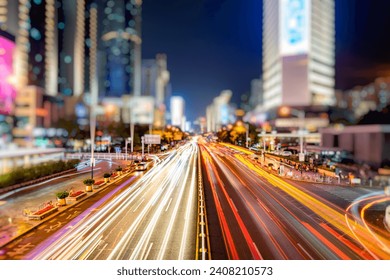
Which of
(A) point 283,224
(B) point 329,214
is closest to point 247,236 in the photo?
(A) point 283,224

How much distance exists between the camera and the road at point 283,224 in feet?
20.6

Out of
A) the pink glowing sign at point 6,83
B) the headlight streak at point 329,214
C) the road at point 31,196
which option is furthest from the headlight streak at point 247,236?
the pink glowing sign at point 6,83

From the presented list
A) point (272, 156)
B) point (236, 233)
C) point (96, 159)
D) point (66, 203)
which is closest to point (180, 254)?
point (236, 233)

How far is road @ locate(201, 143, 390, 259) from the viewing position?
627 cm

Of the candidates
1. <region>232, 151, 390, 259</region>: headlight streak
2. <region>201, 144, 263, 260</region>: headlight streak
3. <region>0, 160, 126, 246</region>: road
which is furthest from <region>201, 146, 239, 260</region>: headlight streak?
<region>0, 160, 126, 246</region>: road

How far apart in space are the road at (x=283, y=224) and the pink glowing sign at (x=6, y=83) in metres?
11.7

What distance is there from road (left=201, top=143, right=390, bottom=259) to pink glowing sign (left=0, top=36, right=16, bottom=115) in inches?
459

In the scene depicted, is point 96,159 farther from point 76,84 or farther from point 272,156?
point 76,84

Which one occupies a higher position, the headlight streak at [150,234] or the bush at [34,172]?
the bush at [34,172]

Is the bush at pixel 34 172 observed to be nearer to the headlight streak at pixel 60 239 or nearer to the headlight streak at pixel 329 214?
the headlight streak at pixel 60 239

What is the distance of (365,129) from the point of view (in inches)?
568
